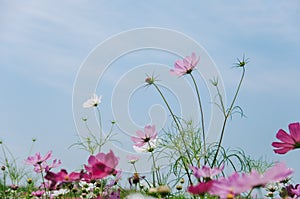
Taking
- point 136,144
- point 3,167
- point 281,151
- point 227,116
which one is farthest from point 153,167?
point 3,167

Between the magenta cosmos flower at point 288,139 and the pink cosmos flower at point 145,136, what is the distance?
22.7 inches

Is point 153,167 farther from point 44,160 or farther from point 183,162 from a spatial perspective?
point 44,160

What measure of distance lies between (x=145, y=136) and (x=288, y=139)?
0.64 metres

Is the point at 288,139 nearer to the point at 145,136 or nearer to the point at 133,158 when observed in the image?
the point at 145,136

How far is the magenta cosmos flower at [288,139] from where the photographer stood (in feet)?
3.63

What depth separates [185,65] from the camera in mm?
2004

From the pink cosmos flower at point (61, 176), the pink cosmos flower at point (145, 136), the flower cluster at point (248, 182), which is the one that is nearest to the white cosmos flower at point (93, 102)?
the pink cosmos flower at point (145, 136)

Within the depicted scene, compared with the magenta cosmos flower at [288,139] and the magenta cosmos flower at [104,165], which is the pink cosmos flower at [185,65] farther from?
the magenta cosmos flower at [104,165]

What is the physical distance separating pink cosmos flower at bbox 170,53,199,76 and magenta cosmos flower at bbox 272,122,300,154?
35.6 inches

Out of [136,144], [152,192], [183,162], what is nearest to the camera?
[152,192]

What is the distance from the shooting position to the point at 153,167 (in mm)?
1918

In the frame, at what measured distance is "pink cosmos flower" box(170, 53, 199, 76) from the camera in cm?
200

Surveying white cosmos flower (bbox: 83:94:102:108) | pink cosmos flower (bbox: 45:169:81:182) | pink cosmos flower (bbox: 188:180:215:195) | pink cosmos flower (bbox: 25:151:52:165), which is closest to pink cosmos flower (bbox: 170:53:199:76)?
white cosmos flower (bbox: 83:94:102:108)

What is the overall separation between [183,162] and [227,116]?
0.32 m
